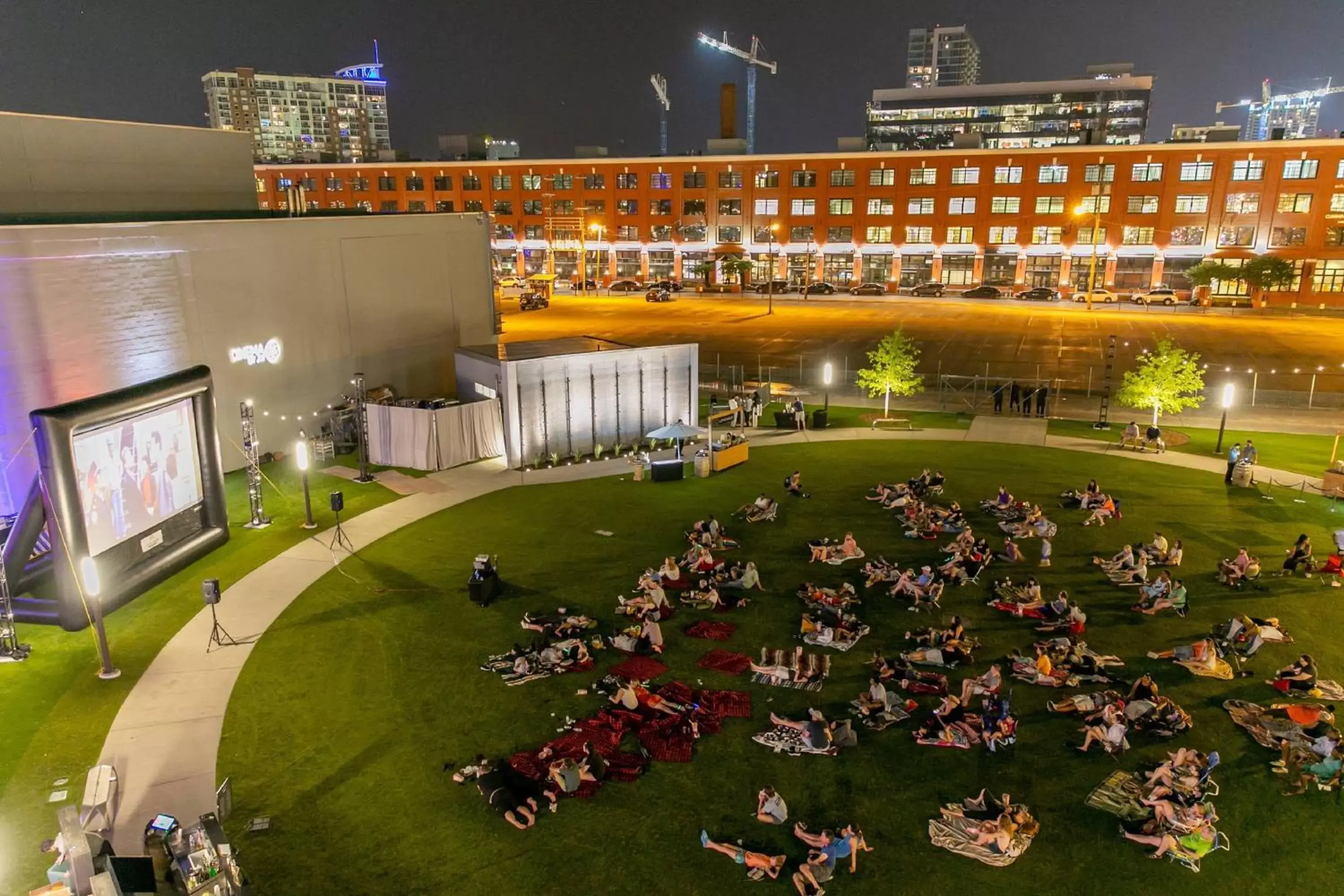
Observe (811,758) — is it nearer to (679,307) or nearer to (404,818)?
(404,818)

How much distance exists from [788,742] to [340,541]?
1479 cm

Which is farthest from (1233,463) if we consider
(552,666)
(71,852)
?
(71,852)

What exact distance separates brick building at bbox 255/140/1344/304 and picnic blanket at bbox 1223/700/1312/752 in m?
70.0

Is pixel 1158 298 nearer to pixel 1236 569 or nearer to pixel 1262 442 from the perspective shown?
pixel 1262 442

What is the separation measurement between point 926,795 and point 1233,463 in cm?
2203

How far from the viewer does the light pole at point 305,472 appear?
22969 millimetres

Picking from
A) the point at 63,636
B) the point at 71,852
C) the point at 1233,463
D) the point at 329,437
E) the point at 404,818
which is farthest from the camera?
the point at 329,437

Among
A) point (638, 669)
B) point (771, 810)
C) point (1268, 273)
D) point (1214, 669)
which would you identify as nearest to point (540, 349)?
point (638, 669)

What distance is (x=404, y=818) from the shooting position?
496 inches

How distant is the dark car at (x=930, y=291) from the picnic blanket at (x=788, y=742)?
8102 cm

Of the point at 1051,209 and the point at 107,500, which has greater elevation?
the point at 1051,209

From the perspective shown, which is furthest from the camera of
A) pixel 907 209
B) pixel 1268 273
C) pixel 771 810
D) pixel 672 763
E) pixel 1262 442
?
pixel 907 209

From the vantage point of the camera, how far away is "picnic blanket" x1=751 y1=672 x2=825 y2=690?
53.2 ft

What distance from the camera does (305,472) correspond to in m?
23.3
